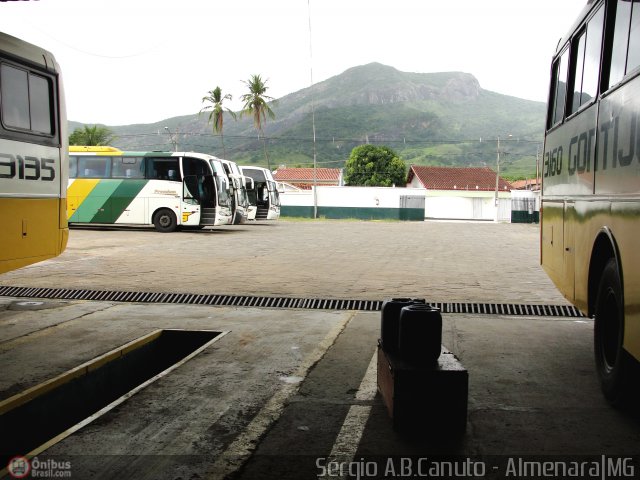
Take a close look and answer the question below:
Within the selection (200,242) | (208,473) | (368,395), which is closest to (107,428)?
(208,473)

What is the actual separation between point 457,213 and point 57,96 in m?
61.7

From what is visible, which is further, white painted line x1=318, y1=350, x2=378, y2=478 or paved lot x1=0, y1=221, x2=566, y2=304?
paved lot x1=0, y1=221, x2=566, y2=304

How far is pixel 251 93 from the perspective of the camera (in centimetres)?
6269

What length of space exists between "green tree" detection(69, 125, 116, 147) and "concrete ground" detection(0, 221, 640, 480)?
5374 centimetres

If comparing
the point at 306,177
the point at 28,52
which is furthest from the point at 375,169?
the point at 28,52

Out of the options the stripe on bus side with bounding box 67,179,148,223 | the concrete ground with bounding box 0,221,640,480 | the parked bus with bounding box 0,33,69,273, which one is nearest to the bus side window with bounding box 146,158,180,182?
the stripe on bus side with bounding box 67,179,148,223

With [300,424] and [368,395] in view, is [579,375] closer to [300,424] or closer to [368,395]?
[368,395]

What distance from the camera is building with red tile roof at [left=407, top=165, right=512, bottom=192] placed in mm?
74131

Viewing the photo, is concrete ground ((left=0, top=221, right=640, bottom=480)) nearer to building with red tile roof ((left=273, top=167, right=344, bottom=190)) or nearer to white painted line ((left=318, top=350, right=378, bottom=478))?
white painted line ((left=318, top=350, right=378, bottom=478))

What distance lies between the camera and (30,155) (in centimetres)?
755

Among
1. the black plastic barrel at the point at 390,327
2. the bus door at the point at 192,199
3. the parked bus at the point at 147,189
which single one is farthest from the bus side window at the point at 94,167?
the black plastic barrel at the point at 390,327

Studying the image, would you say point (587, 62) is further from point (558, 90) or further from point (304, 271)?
point (304, 271)

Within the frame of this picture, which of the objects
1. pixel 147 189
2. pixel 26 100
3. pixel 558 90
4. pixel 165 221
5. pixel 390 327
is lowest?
pixel 165 221

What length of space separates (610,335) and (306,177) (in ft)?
Result: 261
